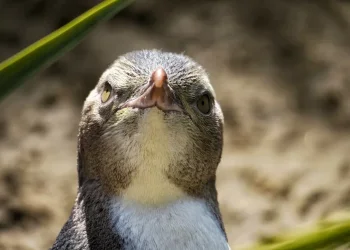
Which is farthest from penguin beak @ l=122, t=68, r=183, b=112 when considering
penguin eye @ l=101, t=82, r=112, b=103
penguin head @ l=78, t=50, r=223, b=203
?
penguin eye @ l=101, t=82, r=112, b=103

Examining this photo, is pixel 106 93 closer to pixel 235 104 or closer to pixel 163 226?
pixel 163 226

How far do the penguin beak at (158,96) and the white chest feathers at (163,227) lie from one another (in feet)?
0.71

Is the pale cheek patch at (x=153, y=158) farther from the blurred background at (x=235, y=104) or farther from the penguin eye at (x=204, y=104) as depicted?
the blurred background at (x=235, y=104)

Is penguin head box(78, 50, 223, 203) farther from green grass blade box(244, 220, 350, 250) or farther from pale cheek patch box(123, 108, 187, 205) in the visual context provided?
green grass blade box(244, 220, 350, 250)

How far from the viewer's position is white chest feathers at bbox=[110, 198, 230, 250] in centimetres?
Result: 159

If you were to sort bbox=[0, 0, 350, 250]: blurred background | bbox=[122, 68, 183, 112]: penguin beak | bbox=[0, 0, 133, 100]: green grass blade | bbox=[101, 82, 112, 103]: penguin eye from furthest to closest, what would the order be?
bbox=[0, 0, 350, 250]: blurred background, bbox=[101, 82, 112, 103]: penguin eye, bbox=[122, 68, 183, 112]: penguin beak, bbox=[0, 0, 133, 100]: green grass blade

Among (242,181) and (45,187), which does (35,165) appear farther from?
(242,181)

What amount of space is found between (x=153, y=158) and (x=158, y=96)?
138 millimetres

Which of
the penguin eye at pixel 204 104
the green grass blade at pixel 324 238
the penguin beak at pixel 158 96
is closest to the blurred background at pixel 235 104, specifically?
the penguin eye at pixel 204 104

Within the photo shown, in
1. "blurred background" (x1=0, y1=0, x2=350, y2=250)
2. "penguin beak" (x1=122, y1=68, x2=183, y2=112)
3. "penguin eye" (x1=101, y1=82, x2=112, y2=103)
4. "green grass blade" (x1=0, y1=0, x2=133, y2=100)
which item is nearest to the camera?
"green grass blade" (x1=0, y1=0, x2=133, y2=100)

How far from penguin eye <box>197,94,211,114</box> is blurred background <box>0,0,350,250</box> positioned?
3.98 ft

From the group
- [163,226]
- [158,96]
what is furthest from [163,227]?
[158,96]

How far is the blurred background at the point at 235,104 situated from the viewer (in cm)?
312

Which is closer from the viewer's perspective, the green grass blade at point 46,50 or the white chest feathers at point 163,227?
the green grass blade at point 46,50
